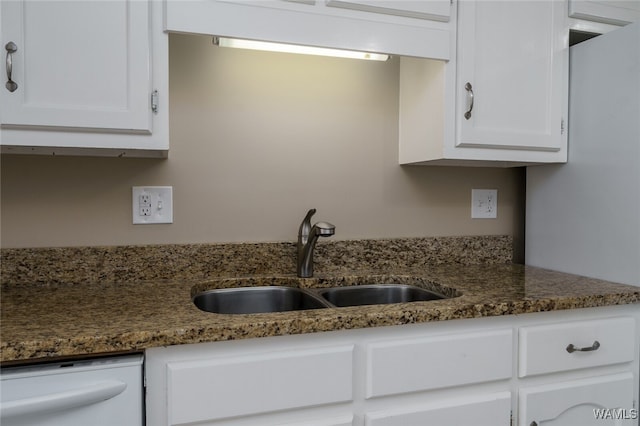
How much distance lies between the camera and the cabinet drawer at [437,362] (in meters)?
1.04

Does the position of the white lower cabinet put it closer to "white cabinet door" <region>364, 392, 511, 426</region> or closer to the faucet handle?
"white cabinet door" <region>364, 392, 511, 426</region>

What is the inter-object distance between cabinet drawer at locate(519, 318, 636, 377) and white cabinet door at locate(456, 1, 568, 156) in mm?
570

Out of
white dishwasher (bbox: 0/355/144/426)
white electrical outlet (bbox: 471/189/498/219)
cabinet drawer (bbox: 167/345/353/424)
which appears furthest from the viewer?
white electrical outlet (bbox: 471/189/498/219)

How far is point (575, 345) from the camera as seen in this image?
1216mm

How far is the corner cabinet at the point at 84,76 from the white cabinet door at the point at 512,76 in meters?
0.90

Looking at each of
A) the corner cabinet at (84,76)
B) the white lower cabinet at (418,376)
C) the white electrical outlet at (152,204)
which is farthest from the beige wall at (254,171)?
the white lower cabinet at (418,376)

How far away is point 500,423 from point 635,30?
1.21 meters

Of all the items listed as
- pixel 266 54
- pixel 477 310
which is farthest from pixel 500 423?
pixel 266 54

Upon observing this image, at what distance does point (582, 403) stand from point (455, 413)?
423 mm

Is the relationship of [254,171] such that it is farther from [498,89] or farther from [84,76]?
[498,89]

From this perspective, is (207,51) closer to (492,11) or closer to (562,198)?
(492,11)

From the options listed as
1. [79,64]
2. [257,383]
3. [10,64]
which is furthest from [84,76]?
[257,383]

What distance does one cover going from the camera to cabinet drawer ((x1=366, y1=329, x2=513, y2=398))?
1037 millimetres

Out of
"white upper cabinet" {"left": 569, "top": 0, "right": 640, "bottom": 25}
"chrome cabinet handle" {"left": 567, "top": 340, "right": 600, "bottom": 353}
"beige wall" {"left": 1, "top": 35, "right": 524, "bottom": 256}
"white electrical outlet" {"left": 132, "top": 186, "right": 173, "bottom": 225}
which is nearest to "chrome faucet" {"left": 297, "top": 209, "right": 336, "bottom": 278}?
"beige wall" {"left": 1, "top": 35, "right": 524, "bottom": 256}
